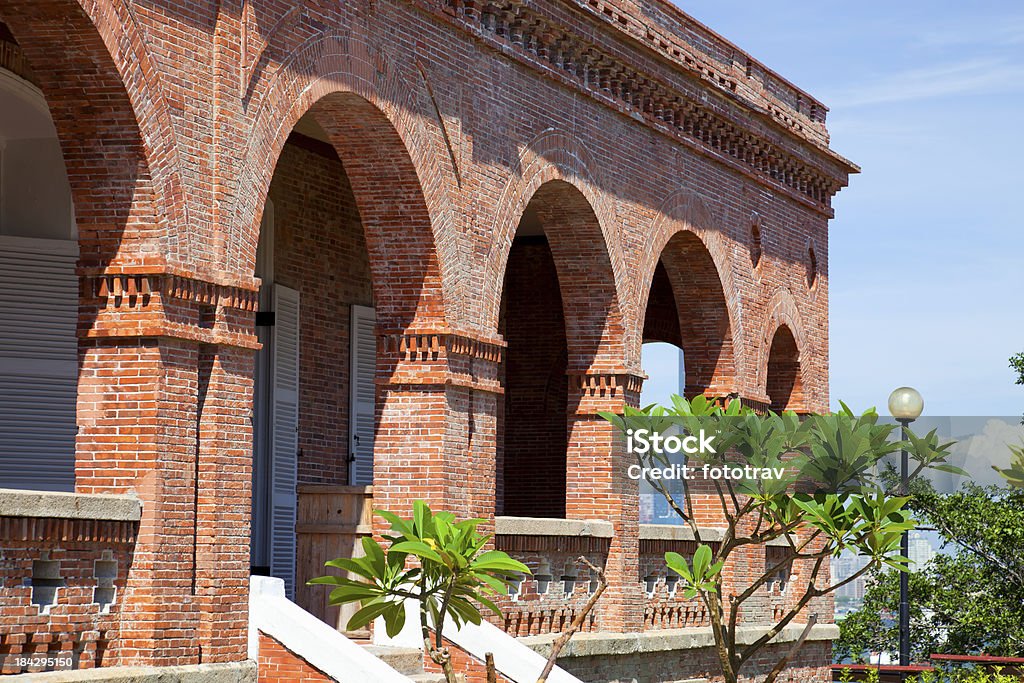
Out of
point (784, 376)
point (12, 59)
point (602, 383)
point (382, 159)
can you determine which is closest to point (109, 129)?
point (12, 59)

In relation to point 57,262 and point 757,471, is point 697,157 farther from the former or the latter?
point 57,262

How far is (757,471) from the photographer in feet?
43.7

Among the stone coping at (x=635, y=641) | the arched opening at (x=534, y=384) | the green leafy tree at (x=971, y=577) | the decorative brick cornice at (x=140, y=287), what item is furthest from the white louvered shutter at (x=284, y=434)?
the green leafy tree at (x=971, y=577)

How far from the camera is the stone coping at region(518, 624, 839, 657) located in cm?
1492

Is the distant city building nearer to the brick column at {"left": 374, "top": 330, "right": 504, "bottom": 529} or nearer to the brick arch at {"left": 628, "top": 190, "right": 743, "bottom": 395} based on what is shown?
the brick arch at {"left": 628, "top": 190, "right": 743, "bottom": 395}

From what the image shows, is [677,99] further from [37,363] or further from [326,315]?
[37,363]

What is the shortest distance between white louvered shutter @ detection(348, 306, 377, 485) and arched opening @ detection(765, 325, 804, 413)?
22.8 feet

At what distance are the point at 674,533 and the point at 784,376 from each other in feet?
15.8

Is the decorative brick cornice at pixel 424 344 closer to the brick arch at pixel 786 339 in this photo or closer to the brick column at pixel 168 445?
the brick column at pixel 168 445

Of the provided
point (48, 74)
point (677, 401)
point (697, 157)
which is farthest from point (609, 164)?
point (48, 74)

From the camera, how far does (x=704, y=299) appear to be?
1908 centimetres

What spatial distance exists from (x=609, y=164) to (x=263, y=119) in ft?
19.1

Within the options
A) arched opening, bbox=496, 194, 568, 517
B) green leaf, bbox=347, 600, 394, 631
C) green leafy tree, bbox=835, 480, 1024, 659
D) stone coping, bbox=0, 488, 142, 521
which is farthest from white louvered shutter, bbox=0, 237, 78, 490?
green leafy tree, bbox=835, 480, 1024, 659

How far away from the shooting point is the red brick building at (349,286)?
1015 centimetres
